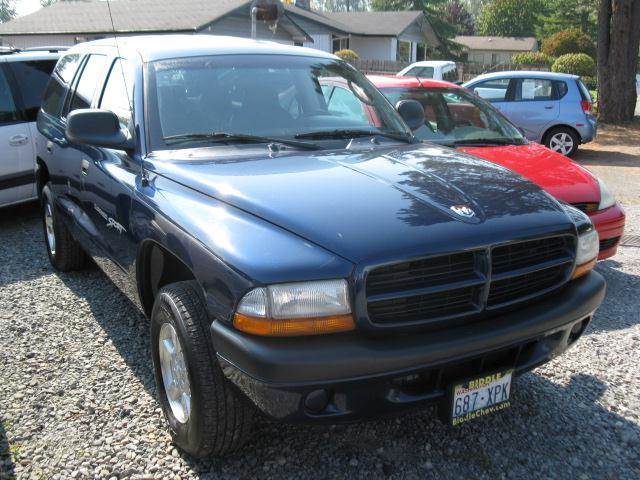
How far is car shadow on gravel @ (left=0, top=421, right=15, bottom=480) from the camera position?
2795 mm

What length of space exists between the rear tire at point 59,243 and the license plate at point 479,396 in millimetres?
3563

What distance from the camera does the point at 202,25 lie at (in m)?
22.3

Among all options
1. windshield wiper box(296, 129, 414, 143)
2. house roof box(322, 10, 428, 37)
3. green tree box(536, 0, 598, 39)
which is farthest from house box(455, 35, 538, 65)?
windshield wiper box(296, 129, 414, 143)

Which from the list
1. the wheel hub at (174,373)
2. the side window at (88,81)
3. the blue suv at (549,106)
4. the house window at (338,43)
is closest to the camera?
the wheel hub at (174,373)

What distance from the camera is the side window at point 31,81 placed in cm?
673

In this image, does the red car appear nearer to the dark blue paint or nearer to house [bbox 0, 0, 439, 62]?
the dark blue paint

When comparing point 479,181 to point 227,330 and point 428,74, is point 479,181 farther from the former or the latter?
point 428,74

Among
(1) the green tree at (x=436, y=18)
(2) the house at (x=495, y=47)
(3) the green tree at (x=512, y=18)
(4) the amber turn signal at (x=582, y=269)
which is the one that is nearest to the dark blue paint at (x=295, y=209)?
(4) the amber turn signal at (x=582, y=269)

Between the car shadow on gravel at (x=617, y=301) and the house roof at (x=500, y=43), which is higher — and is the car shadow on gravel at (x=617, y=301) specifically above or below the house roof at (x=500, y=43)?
below

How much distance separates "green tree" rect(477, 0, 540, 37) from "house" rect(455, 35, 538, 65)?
5.45m

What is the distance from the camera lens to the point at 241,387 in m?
2.37

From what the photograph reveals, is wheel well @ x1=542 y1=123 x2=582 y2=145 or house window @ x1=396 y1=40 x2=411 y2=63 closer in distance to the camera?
wheel well @ x1=542 y1=123 x2=582 y2=145

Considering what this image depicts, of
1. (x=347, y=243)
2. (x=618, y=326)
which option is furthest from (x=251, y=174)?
(x=618, y=326)

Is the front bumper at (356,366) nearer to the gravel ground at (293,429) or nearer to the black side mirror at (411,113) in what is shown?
the gravel ground at (293,429)
